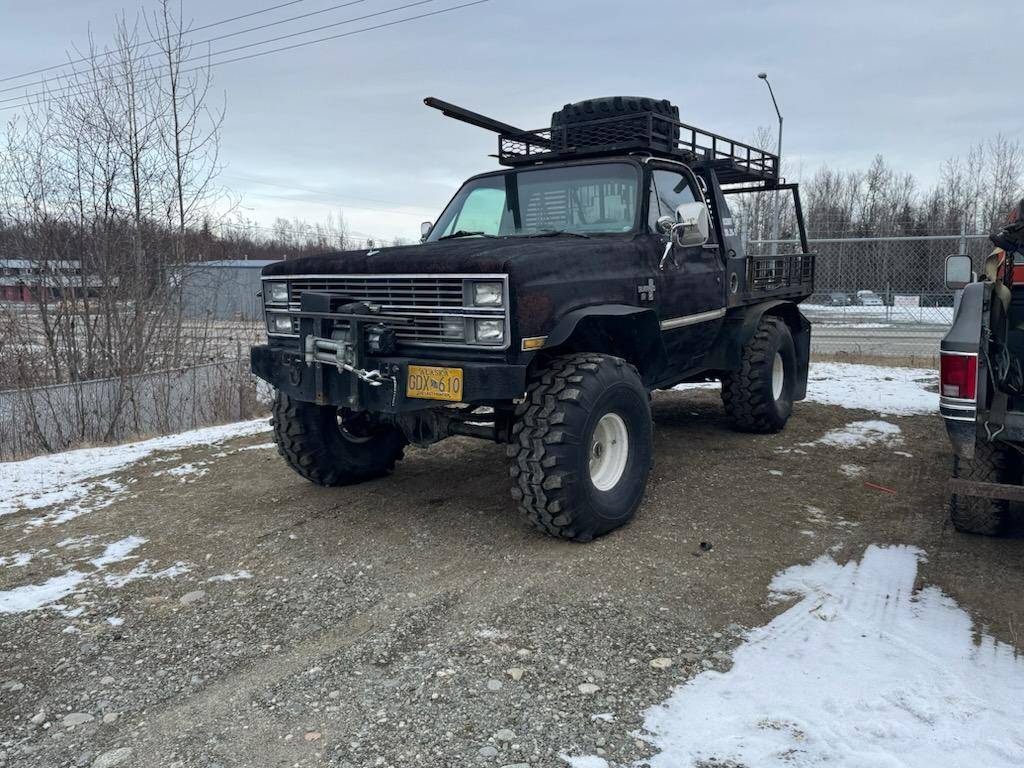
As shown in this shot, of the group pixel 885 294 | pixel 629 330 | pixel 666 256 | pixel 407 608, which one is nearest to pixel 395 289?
pixel 629 330

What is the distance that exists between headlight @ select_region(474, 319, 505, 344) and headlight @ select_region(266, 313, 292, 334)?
1570 mm

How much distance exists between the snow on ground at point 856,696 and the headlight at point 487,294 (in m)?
2.06

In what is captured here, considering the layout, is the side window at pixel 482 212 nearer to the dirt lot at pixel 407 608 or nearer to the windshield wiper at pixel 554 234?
the windshield wiper at pixel 554 234

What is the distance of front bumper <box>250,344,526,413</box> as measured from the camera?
13.1 feet

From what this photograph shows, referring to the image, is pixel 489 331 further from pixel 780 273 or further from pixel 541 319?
pixel 780 273

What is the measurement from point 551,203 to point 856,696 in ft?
12.4

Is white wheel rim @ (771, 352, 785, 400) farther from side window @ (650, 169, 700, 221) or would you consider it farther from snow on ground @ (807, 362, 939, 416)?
side window @ (650, 169, 700, 221)

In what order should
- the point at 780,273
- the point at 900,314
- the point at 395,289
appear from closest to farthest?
1. the point at 395,289
2. the point at 780,273
3. the point at 900,314

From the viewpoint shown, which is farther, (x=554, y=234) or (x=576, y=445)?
(x=554, y=234)

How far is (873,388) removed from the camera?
9.80 meters

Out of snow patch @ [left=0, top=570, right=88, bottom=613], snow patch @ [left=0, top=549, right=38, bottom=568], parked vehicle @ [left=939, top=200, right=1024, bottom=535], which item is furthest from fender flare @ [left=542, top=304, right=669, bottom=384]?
snow patch @ [left=0, top=549, right=38, bottom=568]

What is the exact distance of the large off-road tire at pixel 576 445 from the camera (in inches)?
164

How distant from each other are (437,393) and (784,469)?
334cm

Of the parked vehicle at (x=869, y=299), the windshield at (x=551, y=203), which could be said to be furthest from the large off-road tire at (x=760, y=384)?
the parked vehicle at (x=869, y=299)
